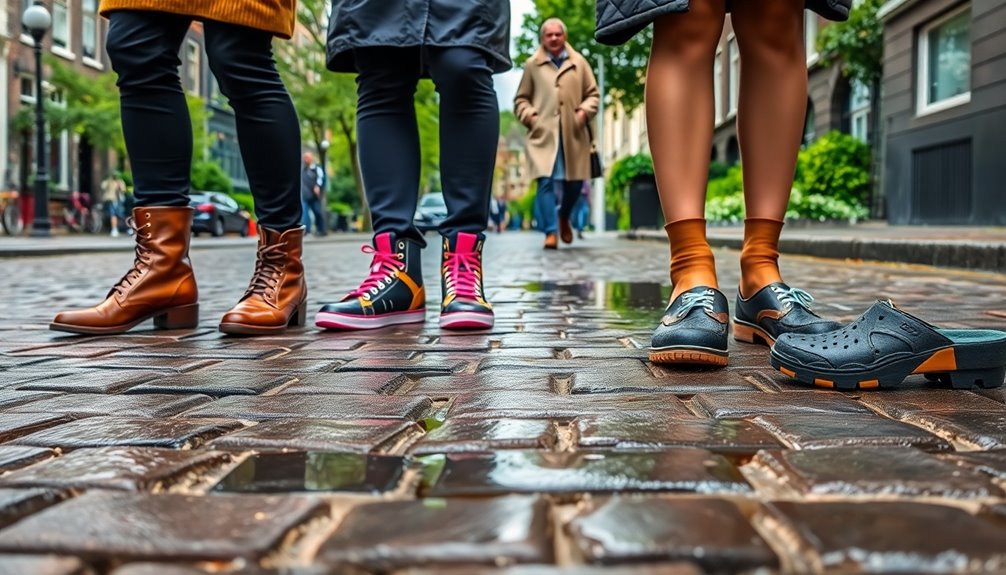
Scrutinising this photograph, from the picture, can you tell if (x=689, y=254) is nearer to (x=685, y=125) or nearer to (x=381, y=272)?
(x=685, y=125)

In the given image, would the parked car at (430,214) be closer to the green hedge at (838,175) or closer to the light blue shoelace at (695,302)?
the green hedge at (838,175)

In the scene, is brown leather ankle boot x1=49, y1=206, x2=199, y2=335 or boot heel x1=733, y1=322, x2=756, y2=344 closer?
boot heel x1=733, y1=322, x2=756, y2=344

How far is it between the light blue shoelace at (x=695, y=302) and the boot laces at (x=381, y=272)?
1.15m

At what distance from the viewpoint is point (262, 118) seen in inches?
118

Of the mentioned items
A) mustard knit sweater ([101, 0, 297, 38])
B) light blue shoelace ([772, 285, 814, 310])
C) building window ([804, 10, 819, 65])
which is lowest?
light blue shoelace ([772, 285, 814, 310])

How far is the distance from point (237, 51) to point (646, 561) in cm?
245

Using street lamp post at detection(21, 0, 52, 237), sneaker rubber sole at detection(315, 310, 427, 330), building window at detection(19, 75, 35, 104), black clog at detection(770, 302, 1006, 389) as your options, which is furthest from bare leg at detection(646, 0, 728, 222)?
building window at detection(19, 75, 35, 104)

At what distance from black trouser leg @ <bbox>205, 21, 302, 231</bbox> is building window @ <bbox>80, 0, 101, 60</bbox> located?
1086 inches

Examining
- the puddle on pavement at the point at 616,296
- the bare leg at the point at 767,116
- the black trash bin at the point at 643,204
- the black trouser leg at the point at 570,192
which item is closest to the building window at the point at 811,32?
the black trash bin at the point at 643,204

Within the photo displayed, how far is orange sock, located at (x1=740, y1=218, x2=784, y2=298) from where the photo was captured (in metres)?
2.46

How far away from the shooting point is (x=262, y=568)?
0.86 m

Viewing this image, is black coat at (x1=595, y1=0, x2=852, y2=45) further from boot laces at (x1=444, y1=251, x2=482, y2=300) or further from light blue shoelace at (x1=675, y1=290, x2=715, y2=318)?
boot laces at (x1=444, y1=251, x2=482, y2=300)

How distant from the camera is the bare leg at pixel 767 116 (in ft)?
8.02

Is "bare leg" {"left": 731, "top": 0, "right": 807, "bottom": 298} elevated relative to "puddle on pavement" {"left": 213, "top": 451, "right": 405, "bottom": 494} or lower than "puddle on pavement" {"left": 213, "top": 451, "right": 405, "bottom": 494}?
elevated
